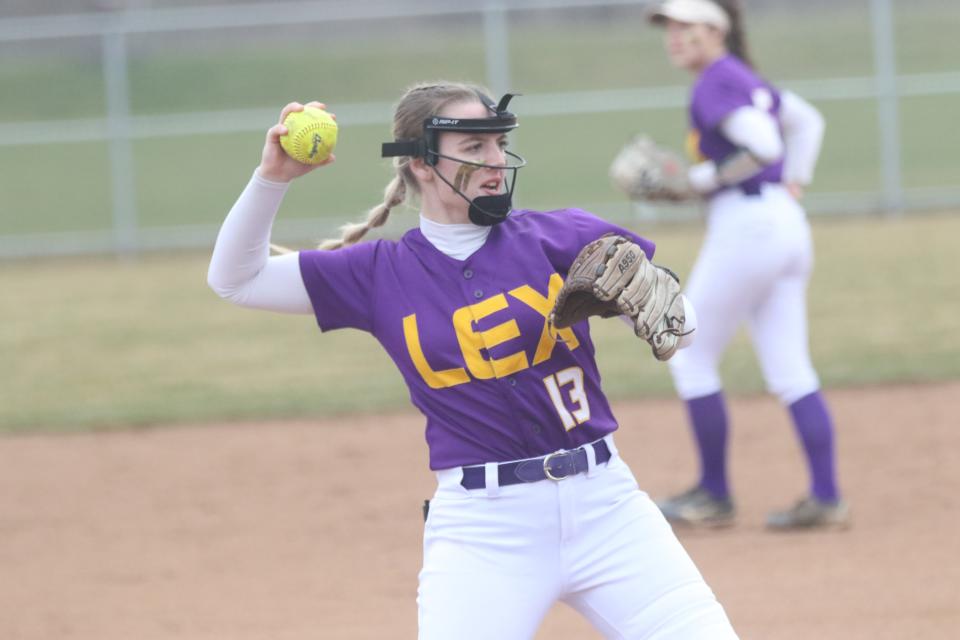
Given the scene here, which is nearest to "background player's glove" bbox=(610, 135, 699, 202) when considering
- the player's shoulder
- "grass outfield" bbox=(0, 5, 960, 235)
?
the player's shoulder

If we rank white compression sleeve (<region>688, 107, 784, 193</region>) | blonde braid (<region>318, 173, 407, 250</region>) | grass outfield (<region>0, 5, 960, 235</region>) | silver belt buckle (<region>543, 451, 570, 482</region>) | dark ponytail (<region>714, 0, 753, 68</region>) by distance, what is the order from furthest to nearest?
grass outfield (<region>0, 5, 960, 235</region>), dark ponytail (<region>714, 0, 753, 68</region>), white compression sleeve (<region>688, 107, 784, 193</region>), blonde braid (<region>318, 173, 407, 250</region>), silver belt buckle (<region>543, 451, 570, 482</region>)

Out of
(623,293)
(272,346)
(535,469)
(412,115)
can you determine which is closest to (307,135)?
(412,115)

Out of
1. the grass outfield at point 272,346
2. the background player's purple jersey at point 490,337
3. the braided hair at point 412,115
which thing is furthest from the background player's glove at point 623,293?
the grass outfield at point 272,346

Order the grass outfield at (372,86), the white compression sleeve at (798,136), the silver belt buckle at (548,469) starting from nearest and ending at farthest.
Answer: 1. the silver belt buckle at (548,469)
2. the white compression sleeve at (798,136)
3. the grass outfield at (372,86)

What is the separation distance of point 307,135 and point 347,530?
297 cm

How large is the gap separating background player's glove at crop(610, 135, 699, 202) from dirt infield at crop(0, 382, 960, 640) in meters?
1.36

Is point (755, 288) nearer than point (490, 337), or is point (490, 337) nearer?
point (490, 337)

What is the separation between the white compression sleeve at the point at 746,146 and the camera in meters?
5.20

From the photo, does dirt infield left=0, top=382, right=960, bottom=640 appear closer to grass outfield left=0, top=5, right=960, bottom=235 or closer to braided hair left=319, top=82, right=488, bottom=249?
braided hair left=319, top=82, right=488, bottom=249

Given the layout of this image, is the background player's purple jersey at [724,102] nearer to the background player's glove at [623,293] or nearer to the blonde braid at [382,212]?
the blonde braid at [382,212]

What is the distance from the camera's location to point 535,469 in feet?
9.95

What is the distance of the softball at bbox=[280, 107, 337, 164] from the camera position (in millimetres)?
3117

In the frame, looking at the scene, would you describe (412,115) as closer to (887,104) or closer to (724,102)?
(724,102)

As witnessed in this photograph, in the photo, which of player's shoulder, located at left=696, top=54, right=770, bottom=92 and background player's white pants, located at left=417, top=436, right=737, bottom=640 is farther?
player's shoulder, located at left=696, top=54, right=770, bottom=92
